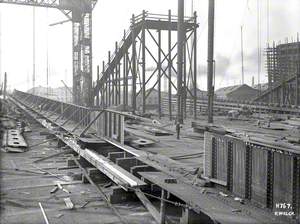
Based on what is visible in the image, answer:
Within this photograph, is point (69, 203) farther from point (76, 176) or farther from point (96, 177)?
point (76, 176)

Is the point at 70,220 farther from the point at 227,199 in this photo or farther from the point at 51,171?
the point at 51,171

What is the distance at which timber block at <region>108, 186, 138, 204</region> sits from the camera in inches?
306

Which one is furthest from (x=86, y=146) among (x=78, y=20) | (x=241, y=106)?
(x=78, y=20)

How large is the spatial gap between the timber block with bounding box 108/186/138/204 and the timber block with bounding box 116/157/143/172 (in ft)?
3.36

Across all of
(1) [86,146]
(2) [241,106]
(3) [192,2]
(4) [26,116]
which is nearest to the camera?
(1) [86,146]

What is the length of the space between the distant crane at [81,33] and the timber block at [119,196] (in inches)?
926

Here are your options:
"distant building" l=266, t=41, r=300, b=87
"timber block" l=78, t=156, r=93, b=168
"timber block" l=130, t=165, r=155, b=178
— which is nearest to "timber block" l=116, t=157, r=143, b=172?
"timber block" l=130, t=165, r=155, b=178

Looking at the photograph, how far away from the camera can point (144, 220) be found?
22.5 ft

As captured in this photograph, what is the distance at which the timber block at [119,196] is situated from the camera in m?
7.78

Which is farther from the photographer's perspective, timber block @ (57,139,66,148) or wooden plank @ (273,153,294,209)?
timber block @ (57,139,66,148)

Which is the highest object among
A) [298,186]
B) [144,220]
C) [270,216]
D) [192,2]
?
[192,2]

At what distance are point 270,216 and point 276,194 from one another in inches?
12.7

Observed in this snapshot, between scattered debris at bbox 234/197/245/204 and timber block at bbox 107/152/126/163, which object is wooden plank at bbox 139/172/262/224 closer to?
scattered debris at bbox 234/197/245/204

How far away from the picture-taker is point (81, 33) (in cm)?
3294
